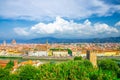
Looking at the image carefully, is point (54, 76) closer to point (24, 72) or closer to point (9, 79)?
point (9, 79)

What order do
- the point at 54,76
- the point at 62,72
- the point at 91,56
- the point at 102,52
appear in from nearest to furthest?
the point at 54,76 → the point at 62,72 → the point at 91,56 → the point at 102,52

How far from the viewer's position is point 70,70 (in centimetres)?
1468

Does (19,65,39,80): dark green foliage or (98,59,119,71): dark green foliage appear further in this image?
(98,59,119,71): dark green foliage

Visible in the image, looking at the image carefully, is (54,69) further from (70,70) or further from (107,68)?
(107,68)

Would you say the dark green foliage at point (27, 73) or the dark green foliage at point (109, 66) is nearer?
the dark green foliage at point (27, 73)

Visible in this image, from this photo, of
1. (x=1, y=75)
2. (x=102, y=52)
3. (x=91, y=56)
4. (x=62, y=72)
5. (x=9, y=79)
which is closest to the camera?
(x=62, y=72)

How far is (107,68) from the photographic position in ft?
83.2

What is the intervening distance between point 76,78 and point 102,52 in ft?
176

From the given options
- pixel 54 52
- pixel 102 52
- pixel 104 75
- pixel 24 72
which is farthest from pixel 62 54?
pixel 104 75

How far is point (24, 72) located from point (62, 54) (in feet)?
165

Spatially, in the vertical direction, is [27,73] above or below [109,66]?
above

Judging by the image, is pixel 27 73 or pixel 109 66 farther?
pixel 109 66

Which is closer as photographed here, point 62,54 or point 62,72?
point 62,72

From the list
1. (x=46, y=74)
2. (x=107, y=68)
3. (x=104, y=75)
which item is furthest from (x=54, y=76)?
(x=107, y=68)
